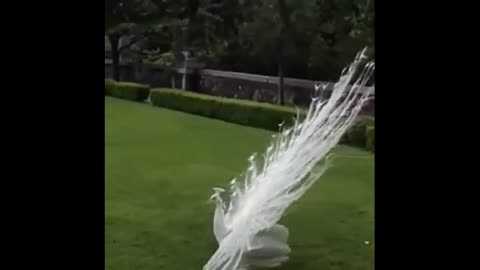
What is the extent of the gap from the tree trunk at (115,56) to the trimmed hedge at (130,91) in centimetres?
3

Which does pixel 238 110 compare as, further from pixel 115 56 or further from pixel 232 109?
pixel 115 56

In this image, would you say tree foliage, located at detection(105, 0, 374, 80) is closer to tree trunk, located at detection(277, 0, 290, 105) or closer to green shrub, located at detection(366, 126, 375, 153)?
tree trunk, located at detection(277, 0, 290, 105)

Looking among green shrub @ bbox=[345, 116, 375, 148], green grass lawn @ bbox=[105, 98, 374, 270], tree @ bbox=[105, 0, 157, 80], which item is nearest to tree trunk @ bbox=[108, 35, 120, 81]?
tree @ bbox=[105, 0, 157, 80]

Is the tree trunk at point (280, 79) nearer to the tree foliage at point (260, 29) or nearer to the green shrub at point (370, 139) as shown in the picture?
the tree foliage at point (260, 29)

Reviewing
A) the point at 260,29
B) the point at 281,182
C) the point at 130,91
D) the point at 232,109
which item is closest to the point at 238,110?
the point at 232,109

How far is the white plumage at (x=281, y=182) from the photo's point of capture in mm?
1781

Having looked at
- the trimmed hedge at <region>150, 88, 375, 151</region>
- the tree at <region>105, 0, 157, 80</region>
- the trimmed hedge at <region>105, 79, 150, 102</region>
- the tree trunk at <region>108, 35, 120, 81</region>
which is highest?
the tree at <region>105, 0, 157, 80</region>

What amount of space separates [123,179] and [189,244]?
0.64 m

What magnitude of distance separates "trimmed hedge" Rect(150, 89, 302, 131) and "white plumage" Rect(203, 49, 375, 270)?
0.31 meters

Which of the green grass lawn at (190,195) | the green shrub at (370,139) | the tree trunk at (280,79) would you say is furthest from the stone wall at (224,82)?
the green shrub at (370,139)

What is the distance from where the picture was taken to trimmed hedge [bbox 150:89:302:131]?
2.37 m
